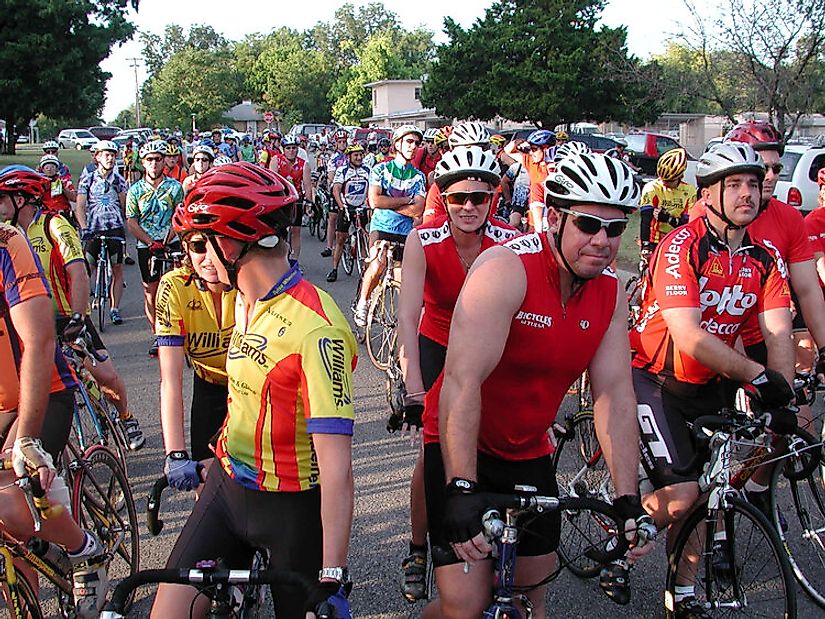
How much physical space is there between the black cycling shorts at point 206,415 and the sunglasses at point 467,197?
175 cm

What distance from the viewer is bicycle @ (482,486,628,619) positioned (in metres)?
Answer: 2.71

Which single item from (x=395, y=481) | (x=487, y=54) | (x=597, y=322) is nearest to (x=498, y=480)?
(x=597, y=322)

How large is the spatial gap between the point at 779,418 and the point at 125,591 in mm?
2934

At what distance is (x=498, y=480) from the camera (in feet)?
11.0

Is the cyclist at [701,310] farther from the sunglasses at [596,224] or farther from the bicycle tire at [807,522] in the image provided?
the sunglasses at [596,224]

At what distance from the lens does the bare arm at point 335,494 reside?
2547 millimetres

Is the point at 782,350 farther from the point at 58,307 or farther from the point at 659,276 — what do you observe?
the point at 58,307

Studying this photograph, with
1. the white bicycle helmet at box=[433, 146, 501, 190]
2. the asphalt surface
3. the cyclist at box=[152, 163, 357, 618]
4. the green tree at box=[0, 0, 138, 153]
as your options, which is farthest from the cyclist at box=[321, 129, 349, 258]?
the green tree at box=[0, 0, 138, 153]

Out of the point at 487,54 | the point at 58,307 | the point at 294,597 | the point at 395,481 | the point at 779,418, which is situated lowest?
the point at 395,481

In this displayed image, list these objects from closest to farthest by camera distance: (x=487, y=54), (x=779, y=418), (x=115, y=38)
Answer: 1. (x=779, y=418)
2. (x=115, y=38)
3. (x=487, y=54)

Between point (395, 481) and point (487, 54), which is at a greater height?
point (487, 54)

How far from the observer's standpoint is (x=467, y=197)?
4973mm

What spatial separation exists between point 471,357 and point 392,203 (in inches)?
250

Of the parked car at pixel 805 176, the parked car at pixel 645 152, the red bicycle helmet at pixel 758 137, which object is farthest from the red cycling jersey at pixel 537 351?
the parked car at pixel 645 152
